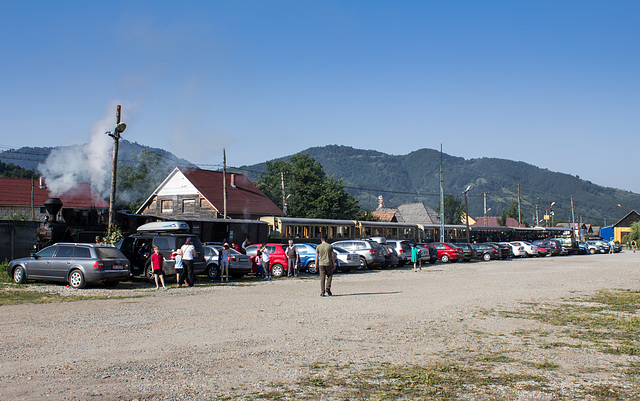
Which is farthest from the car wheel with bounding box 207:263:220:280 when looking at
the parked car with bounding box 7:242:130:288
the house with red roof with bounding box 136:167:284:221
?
the house with red roof with bounding box 136:167:284:221

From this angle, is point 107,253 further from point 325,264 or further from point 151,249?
point 325,264

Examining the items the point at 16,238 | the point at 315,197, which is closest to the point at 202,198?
the point at 315,197

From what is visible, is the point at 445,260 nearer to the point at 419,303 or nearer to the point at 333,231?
the point at 333,231

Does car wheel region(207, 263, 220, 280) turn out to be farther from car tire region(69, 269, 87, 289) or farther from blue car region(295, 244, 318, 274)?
car tire region(69, 269, 87, 289)

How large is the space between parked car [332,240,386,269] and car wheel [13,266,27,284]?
16.2 meters

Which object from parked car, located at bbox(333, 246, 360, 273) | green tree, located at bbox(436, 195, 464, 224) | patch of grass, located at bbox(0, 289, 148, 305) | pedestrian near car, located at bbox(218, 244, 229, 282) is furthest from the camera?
green tree, located at bbox(436, 195, 464, 224)

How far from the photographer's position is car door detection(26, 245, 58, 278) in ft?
63.4

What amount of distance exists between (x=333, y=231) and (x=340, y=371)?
39.4 metres

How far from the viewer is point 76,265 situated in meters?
18.6

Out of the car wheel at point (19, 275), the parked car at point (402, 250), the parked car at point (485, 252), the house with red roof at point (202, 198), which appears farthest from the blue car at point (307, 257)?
the house with red roof at point (202, 198)

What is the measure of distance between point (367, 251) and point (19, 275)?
55.9 feet

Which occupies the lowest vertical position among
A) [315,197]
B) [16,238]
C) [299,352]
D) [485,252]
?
[299,352]

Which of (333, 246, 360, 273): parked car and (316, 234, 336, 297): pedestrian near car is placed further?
(333, 246, 360, 273): parked car

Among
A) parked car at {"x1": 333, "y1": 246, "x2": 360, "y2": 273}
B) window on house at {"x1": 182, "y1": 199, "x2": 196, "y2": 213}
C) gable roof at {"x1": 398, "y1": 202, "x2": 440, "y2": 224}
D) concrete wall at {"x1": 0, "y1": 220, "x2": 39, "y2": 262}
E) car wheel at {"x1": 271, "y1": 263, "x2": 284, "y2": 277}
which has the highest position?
gable roof at {"x1": 398, "y1": 202, "x2": 440, "y2": 224}
